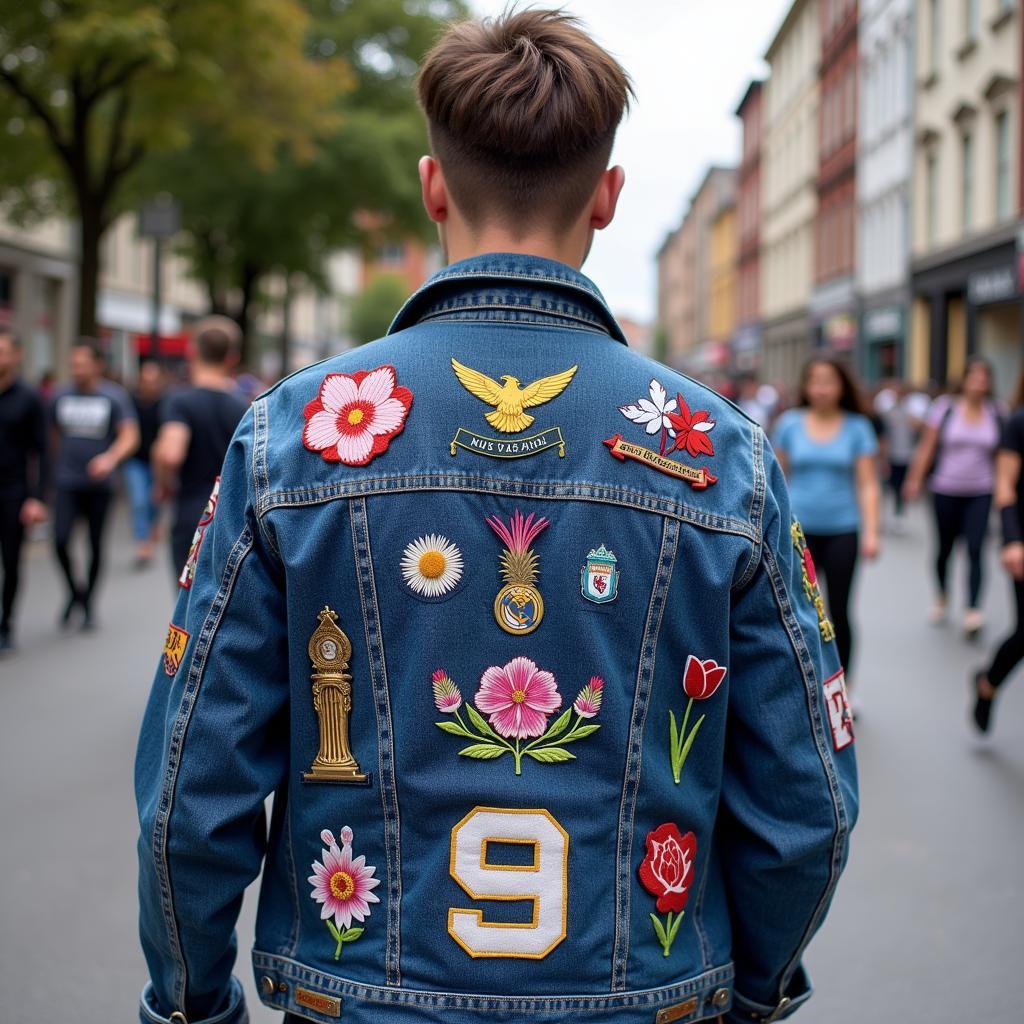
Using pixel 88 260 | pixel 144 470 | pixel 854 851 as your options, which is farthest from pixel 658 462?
pixel 88 260

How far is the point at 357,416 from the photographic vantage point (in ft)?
5.86

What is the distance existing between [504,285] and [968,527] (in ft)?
31.2

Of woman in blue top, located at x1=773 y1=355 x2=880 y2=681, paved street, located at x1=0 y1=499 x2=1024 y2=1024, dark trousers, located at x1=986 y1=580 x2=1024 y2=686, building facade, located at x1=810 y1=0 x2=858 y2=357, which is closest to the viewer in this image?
paved street, located at x1=0 y1=499 x2=1024 y2=1024

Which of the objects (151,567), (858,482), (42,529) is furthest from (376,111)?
(858,482)

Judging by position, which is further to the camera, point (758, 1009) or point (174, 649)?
point (758, 1009)

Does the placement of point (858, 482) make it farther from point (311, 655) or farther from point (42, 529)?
point (42, 529)

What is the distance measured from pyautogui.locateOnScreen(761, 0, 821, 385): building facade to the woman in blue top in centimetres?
4198

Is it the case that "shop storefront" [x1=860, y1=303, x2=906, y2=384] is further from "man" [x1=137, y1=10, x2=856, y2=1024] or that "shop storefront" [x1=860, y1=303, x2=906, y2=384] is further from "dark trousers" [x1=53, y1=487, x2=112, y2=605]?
"man" [x1=137, y1=10, x2=856, y2=1024]

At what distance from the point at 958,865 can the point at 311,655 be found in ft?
13.6

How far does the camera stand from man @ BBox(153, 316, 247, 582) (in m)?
7.14

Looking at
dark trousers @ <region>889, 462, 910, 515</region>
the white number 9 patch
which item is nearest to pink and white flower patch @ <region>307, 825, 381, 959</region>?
the white number 9 patch

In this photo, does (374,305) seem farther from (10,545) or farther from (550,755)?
(550,755)

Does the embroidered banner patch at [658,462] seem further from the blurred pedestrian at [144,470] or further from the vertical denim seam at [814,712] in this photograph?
the blurred pedestrian at [144,470]

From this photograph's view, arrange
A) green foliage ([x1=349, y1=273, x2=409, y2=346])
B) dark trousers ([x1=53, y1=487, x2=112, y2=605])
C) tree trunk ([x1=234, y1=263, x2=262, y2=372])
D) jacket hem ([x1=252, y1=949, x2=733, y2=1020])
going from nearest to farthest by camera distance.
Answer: jacket hem ([x1=252, y1=949, x2=733, y2=1020]), dark trousers ([x1=53, y1=487, x2=112, y2=605]), tree trunk ([x1=234, y1=263, x2=262, y2=372]), green foliage ([x1=349, y1=273, x2=409, y2=346])
